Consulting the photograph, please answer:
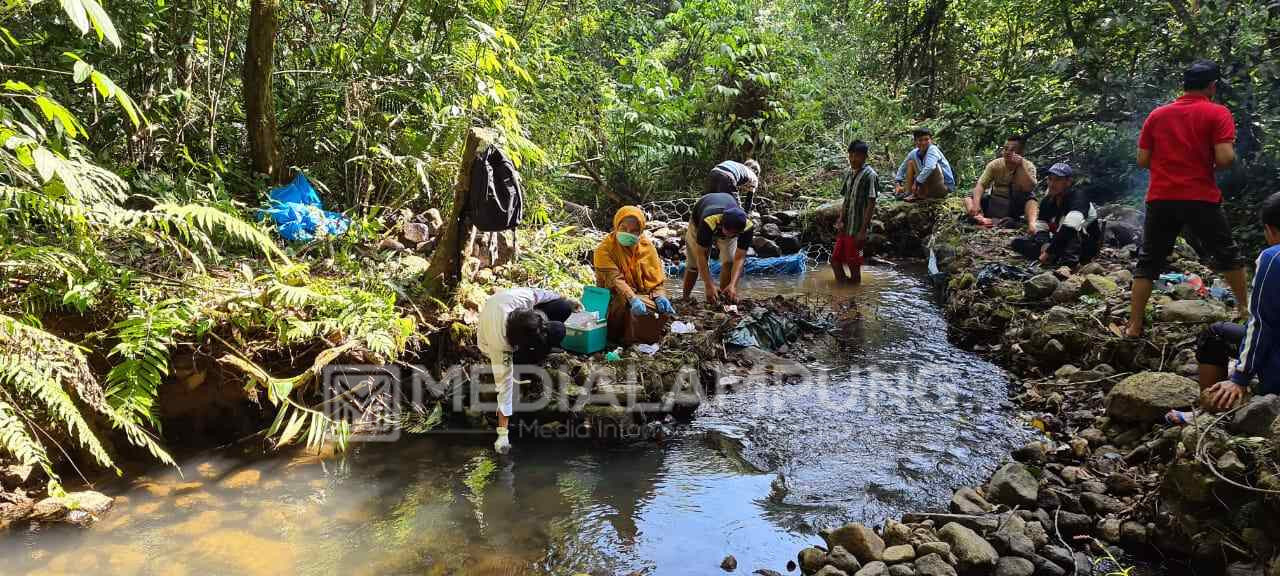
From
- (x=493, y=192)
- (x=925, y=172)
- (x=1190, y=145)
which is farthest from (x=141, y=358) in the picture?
(x=925, y=172)

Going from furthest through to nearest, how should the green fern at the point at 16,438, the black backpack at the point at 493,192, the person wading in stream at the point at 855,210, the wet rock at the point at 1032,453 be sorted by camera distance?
the person wading in stream at the point at 855,210 → the black backpack at the point at 493,192 → the wet rock at the point at 1032,453 → the green fern at the point at 16,438

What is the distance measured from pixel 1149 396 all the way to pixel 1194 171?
5.43 ft

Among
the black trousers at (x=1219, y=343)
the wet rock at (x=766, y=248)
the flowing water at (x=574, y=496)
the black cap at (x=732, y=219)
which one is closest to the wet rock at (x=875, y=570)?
the flowing water at (x=574, y=496)

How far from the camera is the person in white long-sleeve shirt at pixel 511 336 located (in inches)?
188

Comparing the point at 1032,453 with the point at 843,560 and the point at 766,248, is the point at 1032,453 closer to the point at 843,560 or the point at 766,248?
the point at 843,560

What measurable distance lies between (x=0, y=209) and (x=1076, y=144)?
39.3ft

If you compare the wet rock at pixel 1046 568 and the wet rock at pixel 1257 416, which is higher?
the wet rock at pixel 1257 416

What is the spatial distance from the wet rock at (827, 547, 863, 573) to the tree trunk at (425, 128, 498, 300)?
11.6ft

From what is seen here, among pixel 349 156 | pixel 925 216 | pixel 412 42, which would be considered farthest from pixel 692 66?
pixel 349 156

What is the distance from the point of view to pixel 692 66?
13.8 metres

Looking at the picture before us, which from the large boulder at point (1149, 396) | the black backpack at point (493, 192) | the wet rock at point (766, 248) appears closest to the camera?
the large boulder at point (1149, 396)

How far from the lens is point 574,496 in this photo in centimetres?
445

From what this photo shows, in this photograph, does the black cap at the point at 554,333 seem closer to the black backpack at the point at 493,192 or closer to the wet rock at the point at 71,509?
the black backpack at the point at 493,192

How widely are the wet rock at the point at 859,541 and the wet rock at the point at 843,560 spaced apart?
5 cm
